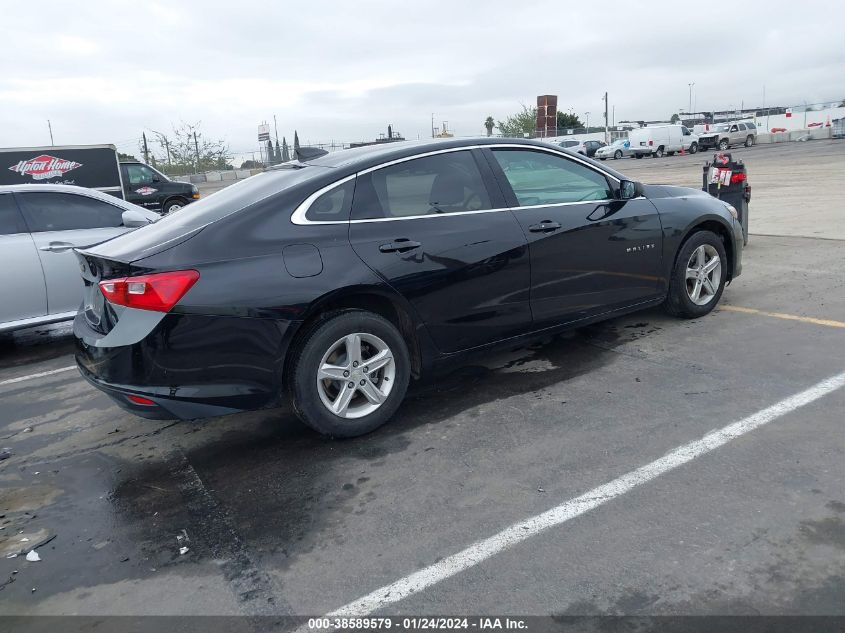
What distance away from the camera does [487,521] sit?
10.1ft

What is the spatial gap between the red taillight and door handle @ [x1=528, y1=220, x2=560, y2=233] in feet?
7.22

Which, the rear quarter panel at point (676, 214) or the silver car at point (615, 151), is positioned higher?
the silver car at point (615, 151)

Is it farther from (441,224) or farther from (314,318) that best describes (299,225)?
(441,224)

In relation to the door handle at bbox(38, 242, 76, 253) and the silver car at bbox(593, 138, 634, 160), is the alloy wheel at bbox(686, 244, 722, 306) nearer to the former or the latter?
the door handle at bbox(38, 242, 76, 253)

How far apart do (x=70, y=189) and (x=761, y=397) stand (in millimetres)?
6408

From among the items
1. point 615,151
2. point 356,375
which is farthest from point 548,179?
point 615,151

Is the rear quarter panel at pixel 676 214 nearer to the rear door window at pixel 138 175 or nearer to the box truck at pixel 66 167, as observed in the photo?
the box truck at pixel 66 167

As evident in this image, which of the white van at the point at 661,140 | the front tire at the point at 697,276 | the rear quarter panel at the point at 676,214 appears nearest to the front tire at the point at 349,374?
the rear quarter panel at the point at 676,214

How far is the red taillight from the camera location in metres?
3.49

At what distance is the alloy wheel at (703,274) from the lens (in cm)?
577

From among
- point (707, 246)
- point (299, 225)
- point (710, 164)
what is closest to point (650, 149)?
point (710, 164)

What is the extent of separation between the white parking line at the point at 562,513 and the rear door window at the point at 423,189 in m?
1.95

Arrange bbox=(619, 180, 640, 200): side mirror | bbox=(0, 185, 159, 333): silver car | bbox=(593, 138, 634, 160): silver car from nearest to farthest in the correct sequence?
1. bbox=(619, 180, 640, 200): side mirror
2. bbox=(0, 185, 159, 333): silver car
3. bbox=(593, 138, 634, 160): silver car

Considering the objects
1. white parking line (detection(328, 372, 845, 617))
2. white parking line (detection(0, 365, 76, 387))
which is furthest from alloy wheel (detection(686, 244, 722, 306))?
white parking line (detection(0, 365, 76, 387))
